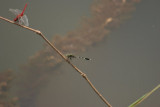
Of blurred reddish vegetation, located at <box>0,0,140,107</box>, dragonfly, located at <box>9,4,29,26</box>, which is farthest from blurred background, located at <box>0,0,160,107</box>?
dragonfly, located at <box>9,4,29,26</box>

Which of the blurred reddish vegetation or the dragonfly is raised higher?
the blurred reddish vegetation

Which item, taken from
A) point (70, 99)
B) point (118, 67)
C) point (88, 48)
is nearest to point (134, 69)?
point (118, 67)

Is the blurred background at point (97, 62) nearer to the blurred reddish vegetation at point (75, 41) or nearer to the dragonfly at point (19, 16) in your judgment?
the blurred reddish vegetation at point (75, 41)

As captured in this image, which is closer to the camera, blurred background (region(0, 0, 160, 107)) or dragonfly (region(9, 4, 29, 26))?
dragonfly (region(9, 4, 29, 26))

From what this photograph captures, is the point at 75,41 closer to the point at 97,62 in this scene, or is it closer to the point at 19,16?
the point at 97,62

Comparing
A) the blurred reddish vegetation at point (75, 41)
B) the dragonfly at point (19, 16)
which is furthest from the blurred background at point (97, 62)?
the dragonfly at point (19, 16)

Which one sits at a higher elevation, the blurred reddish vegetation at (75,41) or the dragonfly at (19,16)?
the blurred reddish vegetation at (75,41)

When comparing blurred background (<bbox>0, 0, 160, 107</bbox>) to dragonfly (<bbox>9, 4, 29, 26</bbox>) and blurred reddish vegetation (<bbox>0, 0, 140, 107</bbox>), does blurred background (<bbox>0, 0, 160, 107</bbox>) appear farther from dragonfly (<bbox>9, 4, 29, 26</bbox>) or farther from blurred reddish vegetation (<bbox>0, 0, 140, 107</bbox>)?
dragonfly (<bbox>9, 4, 29, 26</bbox>)

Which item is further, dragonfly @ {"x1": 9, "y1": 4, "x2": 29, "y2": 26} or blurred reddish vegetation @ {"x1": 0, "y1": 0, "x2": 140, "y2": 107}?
blurred reddish vegetation @ {"x1": 0, "y1": 0, "x2": 140, "y2": 107}
